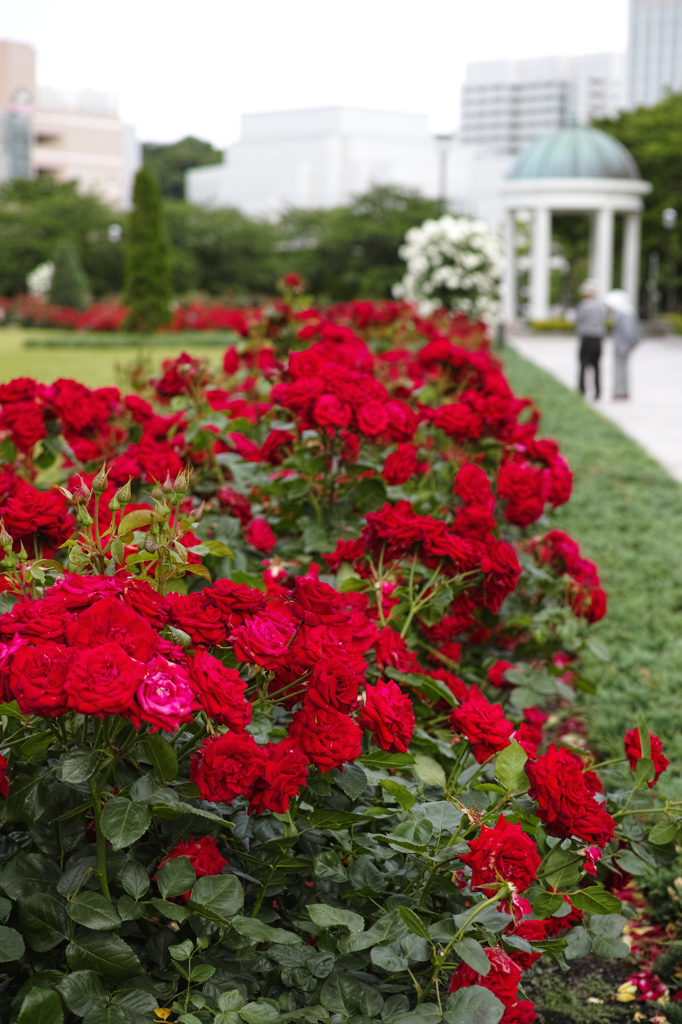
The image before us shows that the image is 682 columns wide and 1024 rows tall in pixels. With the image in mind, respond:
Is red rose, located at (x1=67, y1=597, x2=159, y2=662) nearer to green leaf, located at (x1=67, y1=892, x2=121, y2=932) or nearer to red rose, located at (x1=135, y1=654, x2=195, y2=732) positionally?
red rose, located at (x1=135, y1=654, x2=195, y2=732)

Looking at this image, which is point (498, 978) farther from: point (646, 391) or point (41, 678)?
point (646, 391)

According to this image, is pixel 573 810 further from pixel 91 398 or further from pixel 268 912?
pixel 91 398

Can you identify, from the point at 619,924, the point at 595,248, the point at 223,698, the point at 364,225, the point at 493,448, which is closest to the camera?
the point at 223,698

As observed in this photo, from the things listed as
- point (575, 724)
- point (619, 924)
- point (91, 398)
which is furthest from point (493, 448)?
point (619, 924)

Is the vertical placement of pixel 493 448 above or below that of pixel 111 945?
above

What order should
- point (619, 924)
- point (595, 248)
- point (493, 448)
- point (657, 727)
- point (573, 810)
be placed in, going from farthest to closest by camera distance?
point (595, 248), point (493, 448), point (657, 727), point (619, 924), point (573, 810)

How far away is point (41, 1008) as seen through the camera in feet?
3.73

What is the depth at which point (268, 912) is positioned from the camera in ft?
4.72

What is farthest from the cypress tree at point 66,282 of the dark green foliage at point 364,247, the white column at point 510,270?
the white column at point 510,270

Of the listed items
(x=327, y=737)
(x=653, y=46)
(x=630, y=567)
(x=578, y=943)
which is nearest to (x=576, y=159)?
(x=630, y=567)

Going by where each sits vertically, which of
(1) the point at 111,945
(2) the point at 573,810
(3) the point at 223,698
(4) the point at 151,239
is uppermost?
(4) the point at 151,239

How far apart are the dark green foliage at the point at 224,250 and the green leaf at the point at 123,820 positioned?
34.2m

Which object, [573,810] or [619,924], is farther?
[619,924]

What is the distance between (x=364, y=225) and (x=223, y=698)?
33.8 meters
